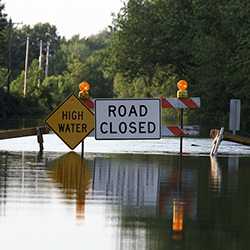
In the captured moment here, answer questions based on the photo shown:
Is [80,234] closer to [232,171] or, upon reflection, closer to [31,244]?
[31,244]

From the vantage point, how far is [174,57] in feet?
222

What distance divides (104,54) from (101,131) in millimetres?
59836

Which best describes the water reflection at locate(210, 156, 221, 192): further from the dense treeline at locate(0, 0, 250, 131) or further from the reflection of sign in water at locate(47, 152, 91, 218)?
the dense treeline at locate(0, 0, 250, 131)

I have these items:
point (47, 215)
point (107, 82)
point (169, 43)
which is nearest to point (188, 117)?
point (169, 43)

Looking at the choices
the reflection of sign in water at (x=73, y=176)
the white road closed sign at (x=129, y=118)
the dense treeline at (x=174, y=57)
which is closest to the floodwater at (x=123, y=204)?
the reflection of sign in water at (x=73, y=176)

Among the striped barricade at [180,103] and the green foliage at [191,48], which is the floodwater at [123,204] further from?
the green foliage at [191,48]

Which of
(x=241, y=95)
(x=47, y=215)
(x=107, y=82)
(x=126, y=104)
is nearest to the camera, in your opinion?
(x=47, y=215)

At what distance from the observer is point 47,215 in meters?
9.81

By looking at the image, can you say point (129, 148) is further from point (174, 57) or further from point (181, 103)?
point (174, 57)

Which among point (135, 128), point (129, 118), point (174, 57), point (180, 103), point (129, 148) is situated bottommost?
point (129, 148)

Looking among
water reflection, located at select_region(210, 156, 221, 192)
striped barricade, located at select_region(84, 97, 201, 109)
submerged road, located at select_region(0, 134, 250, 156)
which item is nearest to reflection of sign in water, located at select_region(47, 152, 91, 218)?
water reflection, located at select_region(210, 156, 221, 192)

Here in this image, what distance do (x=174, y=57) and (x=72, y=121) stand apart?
50.0m

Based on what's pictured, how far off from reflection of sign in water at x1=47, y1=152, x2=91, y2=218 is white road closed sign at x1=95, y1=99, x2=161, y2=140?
91 cm

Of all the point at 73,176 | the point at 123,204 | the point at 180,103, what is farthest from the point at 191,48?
the point at 123,204
